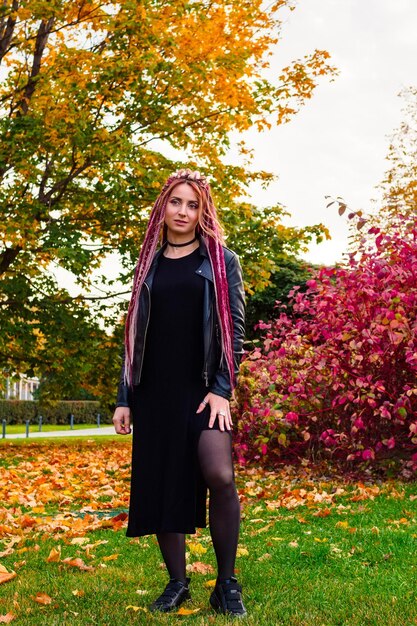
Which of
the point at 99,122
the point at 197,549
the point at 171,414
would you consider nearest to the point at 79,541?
the point at 197,549

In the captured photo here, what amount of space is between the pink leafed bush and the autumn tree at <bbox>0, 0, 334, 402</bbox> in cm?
477

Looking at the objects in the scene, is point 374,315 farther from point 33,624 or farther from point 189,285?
point 33,624

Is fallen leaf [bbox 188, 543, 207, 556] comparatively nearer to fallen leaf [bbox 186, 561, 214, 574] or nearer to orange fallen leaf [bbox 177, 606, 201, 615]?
fallen leaf [bbox 186, 561, 214, 574]

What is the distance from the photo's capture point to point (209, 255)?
360 centimetres

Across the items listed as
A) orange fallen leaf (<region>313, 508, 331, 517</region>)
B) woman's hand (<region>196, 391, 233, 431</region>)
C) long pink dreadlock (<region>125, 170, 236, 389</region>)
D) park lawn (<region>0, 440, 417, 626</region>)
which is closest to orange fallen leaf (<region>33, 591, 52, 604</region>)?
park lawn (<region>0, 440, 417, 626</region>)

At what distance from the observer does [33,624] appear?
345 centimetres

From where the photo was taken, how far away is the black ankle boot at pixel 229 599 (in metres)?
3.38

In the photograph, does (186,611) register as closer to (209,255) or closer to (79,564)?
(79,564)

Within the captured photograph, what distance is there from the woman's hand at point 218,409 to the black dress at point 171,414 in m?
0.04

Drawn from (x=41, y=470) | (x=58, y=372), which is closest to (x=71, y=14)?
(x=58, y=372)

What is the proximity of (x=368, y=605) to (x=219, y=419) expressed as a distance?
44.1 inches

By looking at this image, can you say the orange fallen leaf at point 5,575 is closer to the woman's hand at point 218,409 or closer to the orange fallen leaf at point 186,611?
the orange fallen leaf at point 186,611

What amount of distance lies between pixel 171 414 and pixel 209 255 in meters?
0.76

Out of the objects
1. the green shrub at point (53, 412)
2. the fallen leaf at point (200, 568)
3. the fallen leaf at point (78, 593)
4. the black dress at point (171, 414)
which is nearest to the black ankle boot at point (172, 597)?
the black dress at point (171, 414)
